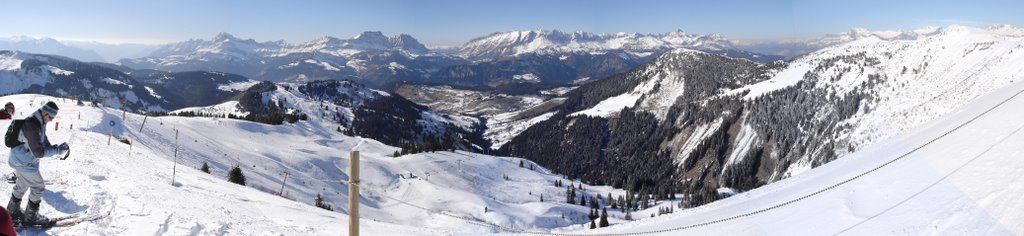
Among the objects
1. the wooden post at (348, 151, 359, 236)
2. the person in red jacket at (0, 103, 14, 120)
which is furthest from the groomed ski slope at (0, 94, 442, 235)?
the wooden post at (348, 151, 359, 236)

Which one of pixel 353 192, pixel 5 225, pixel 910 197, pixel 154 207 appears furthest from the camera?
pixel 154 207

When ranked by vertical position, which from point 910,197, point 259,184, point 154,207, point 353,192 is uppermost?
point 353,192

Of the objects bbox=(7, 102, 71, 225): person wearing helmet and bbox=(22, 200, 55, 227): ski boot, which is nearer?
bbox=(7, 102, 71, 225): person wearing helmet

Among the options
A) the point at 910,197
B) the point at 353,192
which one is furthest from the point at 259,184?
the point at 910,197

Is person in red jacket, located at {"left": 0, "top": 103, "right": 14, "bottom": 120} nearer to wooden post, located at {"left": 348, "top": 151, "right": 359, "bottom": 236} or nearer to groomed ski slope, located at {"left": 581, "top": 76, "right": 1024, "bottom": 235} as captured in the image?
wooden post, located at {"left": 348, "top": 151, "right": 359, "bottom": 236}

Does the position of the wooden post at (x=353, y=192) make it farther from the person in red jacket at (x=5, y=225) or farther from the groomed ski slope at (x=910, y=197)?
the groomed ski slope at (x=910, y=197)

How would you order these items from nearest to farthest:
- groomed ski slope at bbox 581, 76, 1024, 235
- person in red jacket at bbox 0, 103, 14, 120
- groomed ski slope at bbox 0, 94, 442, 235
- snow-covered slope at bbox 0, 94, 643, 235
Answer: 1. person in red jacket at bbox 0, 103, 14, 120
2. groomed ski slope at bbox 581, 76, 1024, 235
3. groomed ski slope at bbox 0, 94, 442, 235
4. snow-covered slope at bbox 0, 94, 643, 235

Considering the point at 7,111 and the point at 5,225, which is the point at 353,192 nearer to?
the point at 5,225

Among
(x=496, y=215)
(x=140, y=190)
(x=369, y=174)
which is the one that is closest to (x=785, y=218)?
(x=140, y=190)

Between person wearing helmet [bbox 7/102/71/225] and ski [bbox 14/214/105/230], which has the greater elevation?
person wearing helmet [bbox 7/102/71/225]
